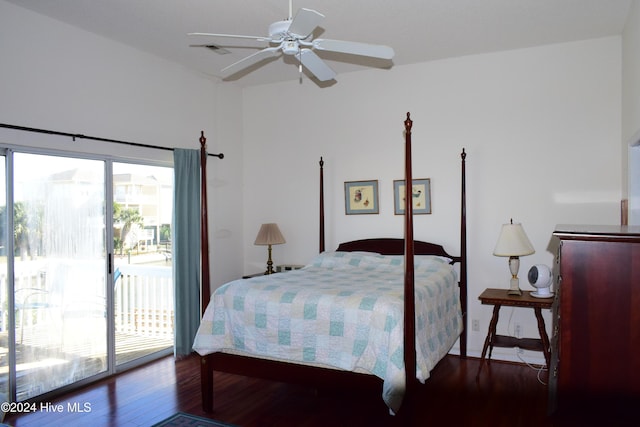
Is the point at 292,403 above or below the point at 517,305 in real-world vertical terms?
below

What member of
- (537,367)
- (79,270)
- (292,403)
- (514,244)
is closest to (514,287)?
(514,244)

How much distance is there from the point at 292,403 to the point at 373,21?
2.93 meters

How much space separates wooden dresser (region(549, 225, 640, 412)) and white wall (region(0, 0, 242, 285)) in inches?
138

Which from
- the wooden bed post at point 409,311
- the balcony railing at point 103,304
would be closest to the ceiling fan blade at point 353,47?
the wooden bed post at point 409,311

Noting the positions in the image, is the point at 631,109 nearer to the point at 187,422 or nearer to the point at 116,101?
the point at 187,422

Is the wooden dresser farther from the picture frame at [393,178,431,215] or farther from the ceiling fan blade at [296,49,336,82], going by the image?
the picture frame at [393,178,431,215]

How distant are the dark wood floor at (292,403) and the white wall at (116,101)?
1718mm

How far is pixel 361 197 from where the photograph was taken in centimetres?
496

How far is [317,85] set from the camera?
17.0 feet

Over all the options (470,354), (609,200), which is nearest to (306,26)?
(609,200)

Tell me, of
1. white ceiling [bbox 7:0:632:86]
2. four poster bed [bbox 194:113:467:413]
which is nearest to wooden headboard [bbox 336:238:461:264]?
four poster bed [bbox 194:113:467:413]

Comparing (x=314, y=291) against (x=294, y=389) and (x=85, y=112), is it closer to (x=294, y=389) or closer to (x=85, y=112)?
(x=294, y=389)

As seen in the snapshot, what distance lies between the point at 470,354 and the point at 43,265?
374cm

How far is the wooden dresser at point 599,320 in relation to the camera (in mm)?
1499
